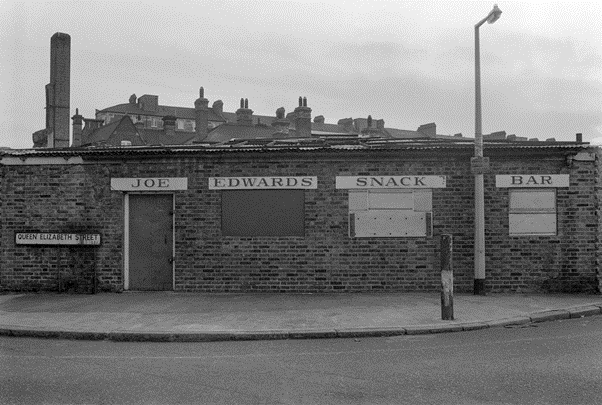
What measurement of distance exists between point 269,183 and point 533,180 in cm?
581

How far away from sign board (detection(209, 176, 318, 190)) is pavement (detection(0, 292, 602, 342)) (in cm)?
239

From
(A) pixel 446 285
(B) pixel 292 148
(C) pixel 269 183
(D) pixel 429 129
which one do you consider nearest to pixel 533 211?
(A) pixel 446 285

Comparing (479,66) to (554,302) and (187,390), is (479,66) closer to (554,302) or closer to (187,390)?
(554,302)

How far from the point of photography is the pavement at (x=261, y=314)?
29.0 feet

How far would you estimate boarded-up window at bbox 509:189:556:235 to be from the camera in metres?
12.7

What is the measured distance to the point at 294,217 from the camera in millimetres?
12969

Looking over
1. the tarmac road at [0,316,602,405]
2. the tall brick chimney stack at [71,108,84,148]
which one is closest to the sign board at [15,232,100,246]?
the tarmac road at [0,316,602,405]

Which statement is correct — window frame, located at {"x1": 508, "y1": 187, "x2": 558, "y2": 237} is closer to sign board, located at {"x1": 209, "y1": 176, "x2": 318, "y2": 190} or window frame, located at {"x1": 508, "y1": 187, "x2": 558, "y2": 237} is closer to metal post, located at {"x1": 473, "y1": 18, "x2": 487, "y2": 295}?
metal post, located at {"x1": 473, "y1": 18, "x2": 487, "y2": 295}

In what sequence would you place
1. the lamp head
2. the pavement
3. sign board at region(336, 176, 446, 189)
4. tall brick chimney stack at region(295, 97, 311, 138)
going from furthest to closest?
tall brick chimney stack at region(295, 97, 311, 138) → sign board at region(336, 176, 446, 189) → the lamp head → the pavement

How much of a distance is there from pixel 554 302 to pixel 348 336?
16.2 feet

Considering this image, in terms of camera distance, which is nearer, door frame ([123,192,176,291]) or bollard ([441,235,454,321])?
bollard ([441,235,454,321])

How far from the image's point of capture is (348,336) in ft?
28.8

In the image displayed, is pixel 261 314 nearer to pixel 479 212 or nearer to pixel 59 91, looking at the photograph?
pixel 479 212

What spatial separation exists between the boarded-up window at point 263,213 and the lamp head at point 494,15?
17.4 ft
